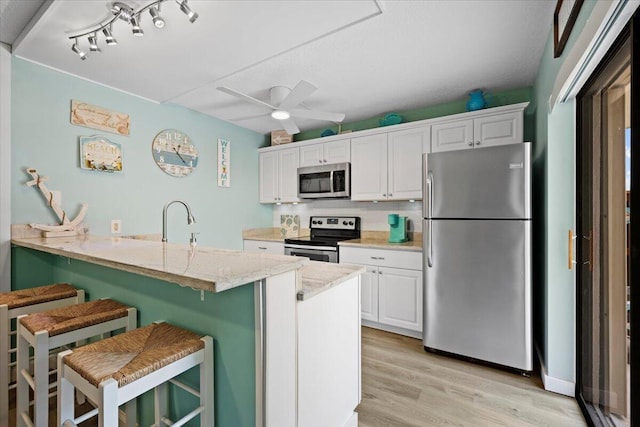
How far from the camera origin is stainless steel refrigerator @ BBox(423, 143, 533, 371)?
2168 millimetres

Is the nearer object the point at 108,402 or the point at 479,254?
the point at 108,402

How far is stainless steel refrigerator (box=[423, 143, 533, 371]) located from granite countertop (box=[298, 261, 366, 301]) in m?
1.13

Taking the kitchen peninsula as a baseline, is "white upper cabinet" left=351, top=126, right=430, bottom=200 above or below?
above

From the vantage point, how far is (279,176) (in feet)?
13.4

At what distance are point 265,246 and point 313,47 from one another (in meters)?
2.43

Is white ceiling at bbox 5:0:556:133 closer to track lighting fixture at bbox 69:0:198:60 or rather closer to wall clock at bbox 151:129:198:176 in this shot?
track lighting fixture at bbox 69:0:198:60

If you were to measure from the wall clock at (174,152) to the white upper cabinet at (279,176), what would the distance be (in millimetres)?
1028

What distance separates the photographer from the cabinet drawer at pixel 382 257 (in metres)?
2.86

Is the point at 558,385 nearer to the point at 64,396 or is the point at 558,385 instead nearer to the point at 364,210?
the point at 364,210

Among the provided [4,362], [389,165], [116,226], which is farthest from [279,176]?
[4,362]

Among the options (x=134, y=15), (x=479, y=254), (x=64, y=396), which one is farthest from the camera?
(x=479, y=254)

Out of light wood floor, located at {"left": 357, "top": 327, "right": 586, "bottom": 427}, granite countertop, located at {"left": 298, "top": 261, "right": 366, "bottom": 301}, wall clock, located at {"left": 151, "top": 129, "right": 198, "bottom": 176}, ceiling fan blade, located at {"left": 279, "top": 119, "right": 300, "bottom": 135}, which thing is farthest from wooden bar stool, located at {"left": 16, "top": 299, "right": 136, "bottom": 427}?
ceiling fan blade, located at {"left": 279, "top": 119, "right": 300, "bottom": 135}

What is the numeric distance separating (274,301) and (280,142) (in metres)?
3.32

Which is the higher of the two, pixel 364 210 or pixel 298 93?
pixel 298 93
